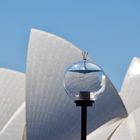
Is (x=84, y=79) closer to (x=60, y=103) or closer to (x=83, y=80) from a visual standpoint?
(x=83, y=80)

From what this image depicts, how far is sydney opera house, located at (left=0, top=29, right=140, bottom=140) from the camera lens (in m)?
27.4

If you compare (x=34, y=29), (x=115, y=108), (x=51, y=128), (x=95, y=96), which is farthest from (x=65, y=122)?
(x=95, y=96)

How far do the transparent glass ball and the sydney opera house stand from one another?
21.5m

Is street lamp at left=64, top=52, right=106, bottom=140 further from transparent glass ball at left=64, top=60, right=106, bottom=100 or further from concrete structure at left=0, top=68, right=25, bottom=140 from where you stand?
concrete structure at left=0, top=68, right=25, bottom=140

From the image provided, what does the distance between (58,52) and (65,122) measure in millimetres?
3378

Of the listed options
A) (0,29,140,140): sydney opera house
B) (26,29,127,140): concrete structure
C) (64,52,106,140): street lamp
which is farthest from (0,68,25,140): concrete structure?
(64,52,106,140): street lamp

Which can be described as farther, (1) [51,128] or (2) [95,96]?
(1) [51,128]

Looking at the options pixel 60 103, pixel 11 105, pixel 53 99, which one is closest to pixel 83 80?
pixel 53 99

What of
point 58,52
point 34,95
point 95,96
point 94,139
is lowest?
point 94,139

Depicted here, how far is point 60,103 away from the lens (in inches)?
1097

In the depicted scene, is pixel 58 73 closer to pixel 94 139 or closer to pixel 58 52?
pixel 58 52

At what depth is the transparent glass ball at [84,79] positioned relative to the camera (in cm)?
505

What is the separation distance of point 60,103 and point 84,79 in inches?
901

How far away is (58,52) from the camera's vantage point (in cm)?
2841
